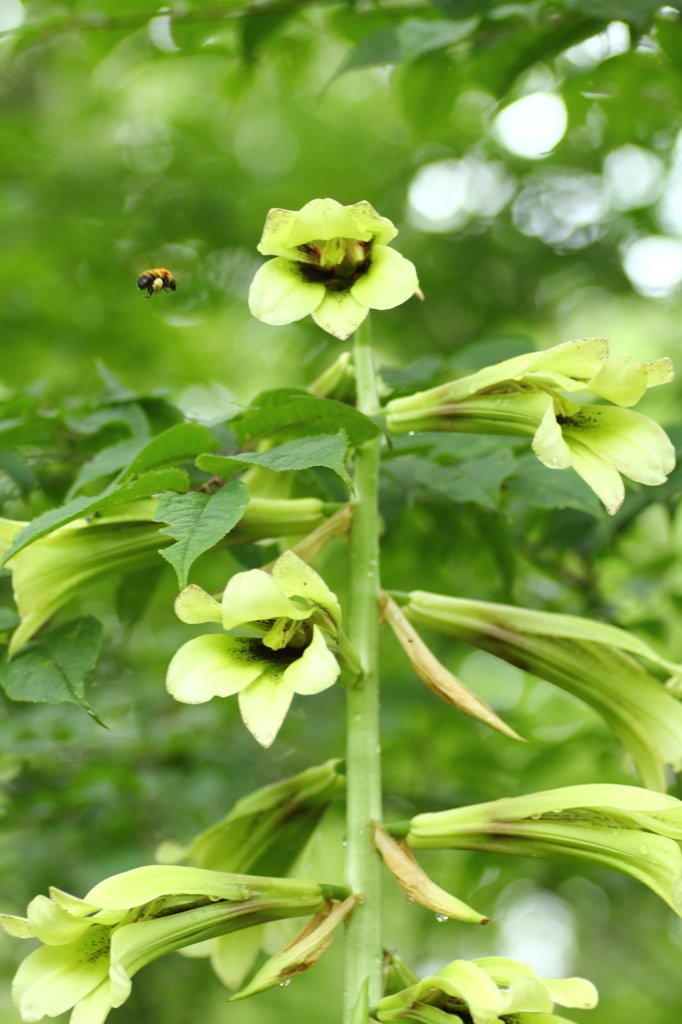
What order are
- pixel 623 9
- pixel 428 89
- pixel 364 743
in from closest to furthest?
pixel 364 743 → pixel 623 9 → pixel 428 89

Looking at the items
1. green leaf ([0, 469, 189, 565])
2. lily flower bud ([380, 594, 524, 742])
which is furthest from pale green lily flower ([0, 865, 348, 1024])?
green leaf ([0, 469, 189, 565])

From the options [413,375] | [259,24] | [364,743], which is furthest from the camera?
[259,24]

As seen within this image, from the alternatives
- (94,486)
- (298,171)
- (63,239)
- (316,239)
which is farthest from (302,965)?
(298,171)

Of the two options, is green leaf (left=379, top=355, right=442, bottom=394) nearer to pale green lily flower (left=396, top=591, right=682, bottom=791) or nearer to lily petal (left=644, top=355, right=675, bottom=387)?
pale green lily flower (left=396, top=591, right=682, bottom=791)

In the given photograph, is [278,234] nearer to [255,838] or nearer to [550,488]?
[550,488]

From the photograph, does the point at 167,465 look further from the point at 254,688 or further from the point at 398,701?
the point at 398,701

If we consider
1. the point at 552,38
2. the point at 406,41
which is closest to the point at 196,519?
the point at 406,41

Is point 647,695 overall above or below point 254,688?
below

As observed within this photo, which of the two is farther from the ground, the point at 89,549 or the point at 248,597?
the point at 248,597
